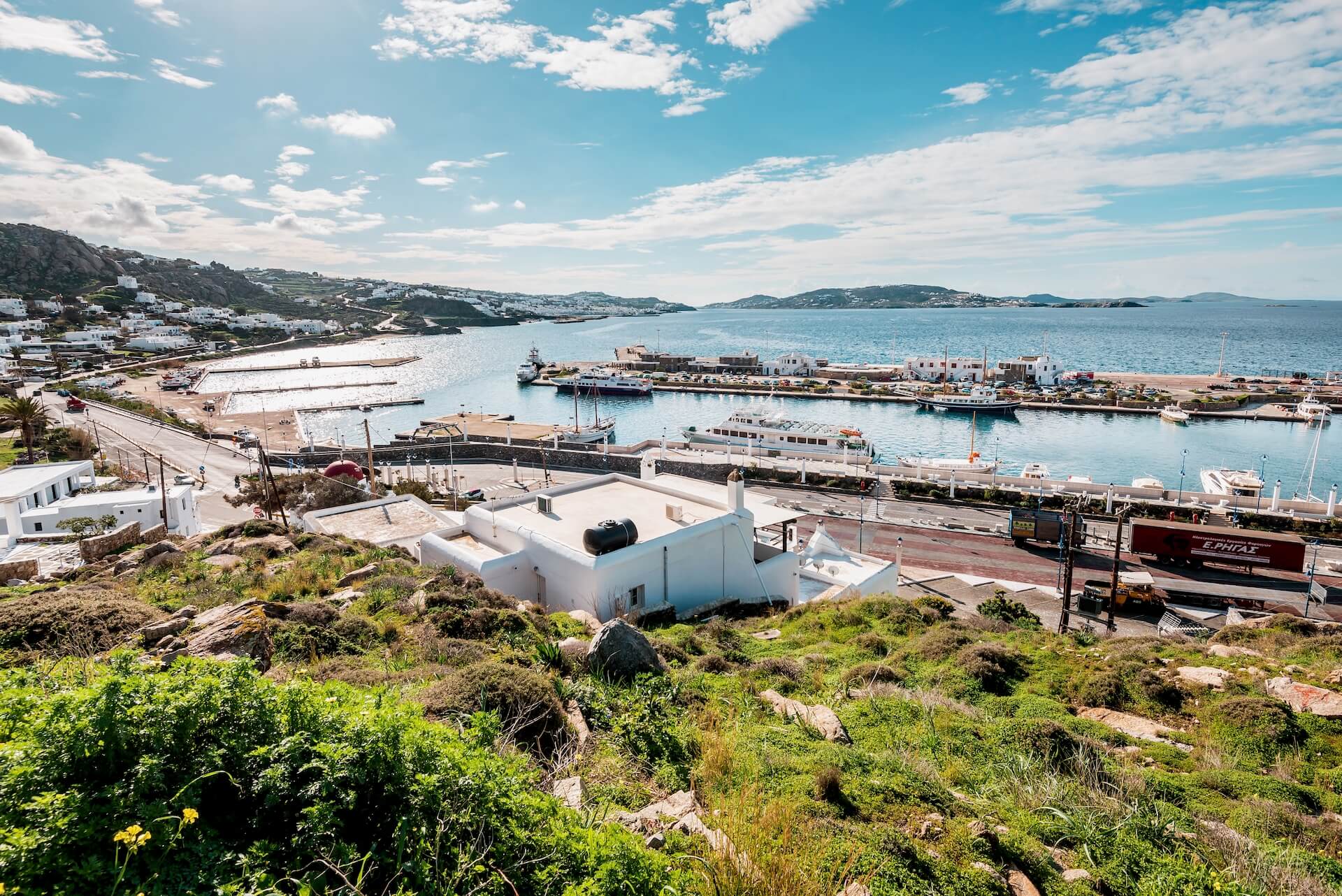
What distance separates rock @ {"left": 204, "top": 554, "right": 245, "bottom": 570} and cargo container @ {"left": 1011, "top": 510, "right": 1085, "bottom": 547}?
89.8ft

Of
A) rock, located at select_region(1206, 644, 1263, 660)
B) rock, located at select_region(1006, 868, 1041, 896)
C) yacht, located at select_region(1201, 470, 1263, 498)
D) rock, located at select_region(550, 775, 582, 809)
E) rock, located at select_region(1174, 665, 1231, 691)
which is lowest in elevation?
yacht, located at select_region(1201, 470, 1263, 498)

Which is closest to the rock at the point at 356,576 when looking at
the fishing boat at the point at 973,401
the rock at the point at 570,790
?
the rock at the point at 570,790

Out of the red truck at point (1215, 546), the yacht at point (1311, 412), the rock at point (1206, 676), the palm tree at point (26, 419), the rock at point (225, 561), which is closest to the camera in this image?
the rock at point (1206, 676)

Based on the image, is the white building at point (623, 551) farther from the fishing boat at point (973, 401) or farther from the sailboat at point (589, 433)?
the fishing boat at point (973, 401)

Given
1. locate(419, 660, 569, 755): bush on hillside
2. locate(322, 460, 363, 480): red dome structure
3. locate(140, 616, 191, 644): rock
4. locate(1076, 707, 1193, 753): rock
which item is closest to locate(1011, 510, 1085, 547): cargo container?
locate(1076, 707, 1193, 753): rock

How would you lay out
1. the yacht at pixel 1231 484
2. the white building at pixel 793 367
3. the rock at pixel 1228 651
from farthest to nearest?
1. the white building at pixel 793 367
2. the yacht at pixel 1231 484
3. the rock at pixel 1228 651

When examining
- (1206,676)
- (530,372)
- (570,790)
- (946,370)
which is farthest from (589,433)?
(946,370)

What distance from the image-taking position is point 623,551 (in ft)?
45.0

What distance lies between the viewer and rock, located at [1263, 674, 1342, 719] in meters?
7.86

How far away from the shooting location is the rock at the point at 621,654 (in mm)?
7879

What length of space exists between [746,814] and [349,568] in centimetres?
1205

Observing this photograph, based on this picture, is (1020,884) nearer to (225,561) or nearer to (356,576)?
(356,576)

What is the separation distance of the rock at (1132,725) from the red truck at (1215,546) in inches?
774

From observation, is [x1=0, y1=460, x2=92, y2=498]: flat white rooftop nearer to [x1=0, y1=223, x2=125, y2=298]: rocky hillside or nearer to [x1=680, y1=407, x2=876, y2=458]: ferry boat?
[x1=680, y1=407, x2=876, y2=458]: ferry boat
